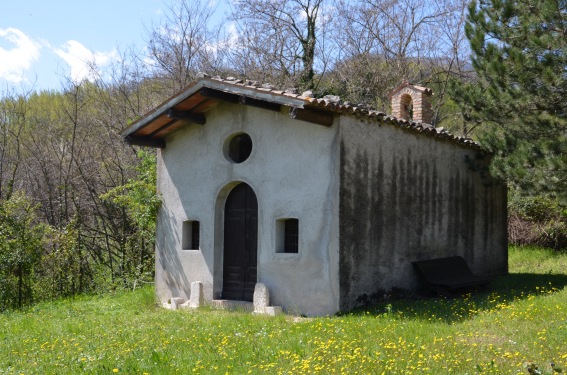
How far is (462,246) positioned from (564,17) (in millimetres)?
5266

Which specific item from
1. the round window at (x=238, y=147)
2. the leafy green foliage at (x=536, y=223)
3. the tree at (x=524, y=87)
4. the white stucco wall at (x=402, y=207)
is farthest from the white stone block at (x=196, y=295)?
the leafy green foliage at (x=536, y=223)

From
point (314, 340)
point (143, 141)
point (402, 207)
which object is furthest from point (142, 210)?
point (314, 340)

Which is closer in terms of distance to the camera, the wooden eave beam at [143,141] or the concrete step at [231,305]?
the concrete step at [231,305]

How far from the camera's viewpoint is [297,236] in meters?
10.6

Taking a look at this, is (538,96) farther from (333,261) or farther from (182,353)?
(182,353)

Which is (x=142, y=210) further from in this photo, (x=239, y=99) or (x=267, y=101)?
(x=267, y=101)

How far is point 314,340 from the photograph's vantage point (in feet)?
24.7

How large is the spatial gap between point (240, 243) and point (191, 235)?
1454 mm

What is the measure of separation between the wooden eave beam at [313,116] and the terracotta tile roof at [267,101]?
0.23 feet

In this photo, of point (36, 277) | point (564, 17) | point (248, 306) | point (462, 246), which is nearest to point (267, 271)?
point (248, 306)

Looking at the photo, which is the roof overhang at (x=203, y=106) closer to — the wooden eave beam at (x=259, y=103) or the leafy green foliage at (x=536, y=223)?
the wooden eave beam at (x=259, y=103)

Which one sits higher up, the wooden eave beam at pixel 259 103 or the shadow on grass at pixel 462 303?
the wooden eave beam at pixel 259 103

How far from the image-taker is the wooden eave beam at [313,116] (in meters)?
9.59

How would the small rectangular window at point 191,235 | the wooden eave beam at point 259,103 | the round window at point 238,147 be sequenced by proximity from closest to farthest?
the wooden eave beam at point 259,103 < the round window at point 238,147 < the small rectangular window at point 191,235
